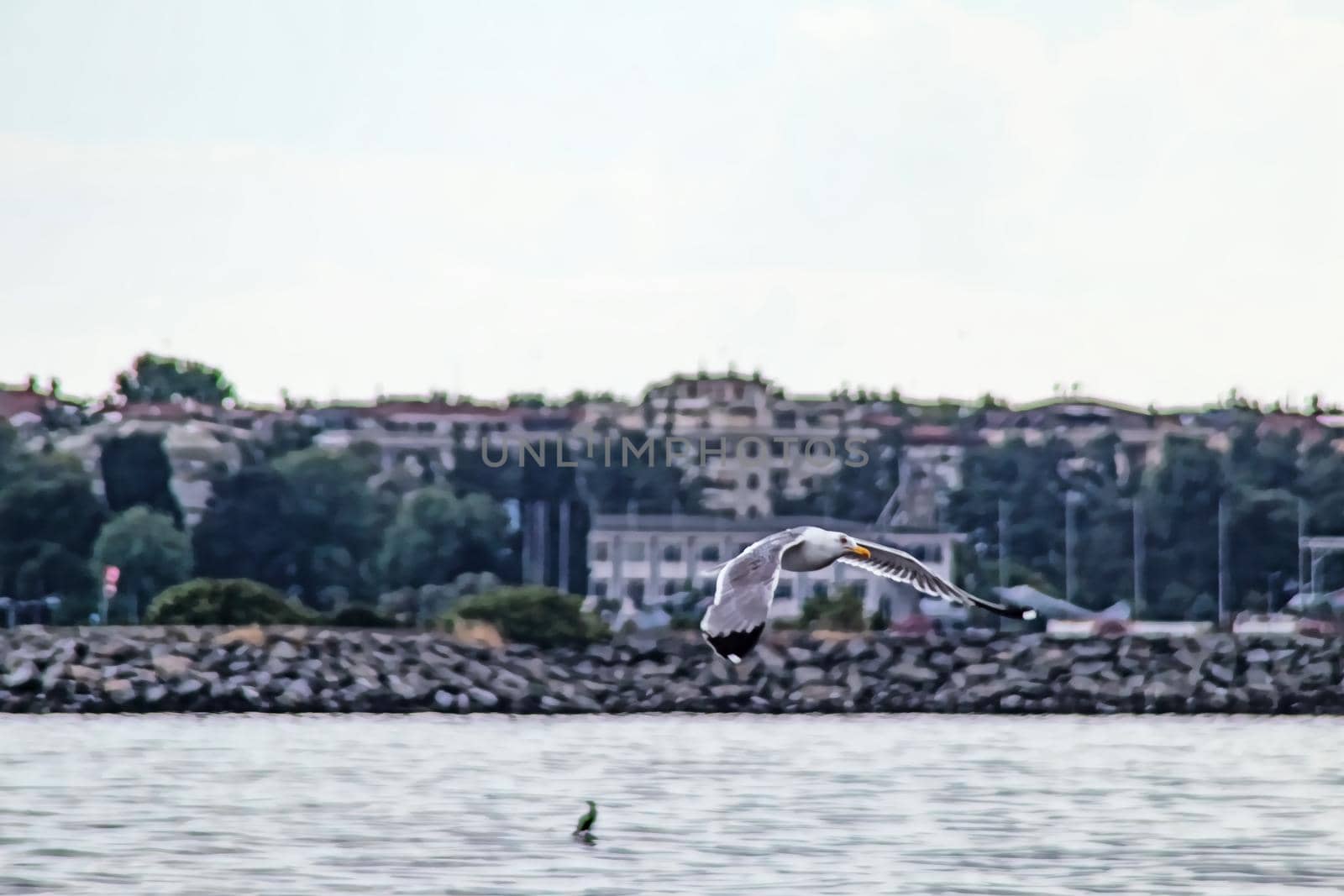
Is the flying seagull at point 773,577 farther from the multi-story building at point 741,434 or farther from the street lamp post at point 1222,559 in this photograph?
the multi-story building at point 741,434

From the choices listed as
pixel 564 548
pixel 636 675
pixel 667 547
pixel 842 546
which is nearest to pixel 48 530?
pixel 564 548

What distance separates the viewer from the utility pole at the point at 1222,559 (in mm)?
100875

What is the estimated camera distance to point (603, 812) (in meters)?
30.8

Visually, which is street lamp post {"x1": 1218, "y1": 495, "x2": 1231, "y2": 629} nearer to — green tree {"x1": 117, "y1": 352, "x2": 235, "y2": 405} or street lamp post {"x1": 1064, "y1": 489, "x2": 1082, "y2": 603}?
street lamp post {"x1": 1064, "y1": 489, "x2": 1082, "y2": 603}

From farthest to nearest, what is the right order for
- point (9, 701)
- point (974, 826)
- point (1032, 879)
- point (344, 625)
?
point (344, 625), point (9, 701), point (974, 826), point (1032, 879)

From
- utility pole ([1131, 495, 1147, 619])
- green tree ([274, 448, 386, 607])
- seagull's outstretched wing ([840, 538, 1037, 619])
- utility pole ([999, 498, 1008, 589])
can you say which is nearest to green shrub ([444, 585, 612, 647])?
green tree ([274, 448, 386, 607])

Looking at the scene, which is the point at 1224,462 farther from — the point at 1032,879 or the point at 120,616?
the point at 1032,879

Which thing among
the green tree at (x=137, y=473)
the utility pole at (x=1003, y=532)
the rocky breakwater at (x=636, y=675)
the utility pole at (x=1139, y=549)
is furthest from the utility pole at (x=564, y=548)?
the rocky breakwater at (x=636, y=675)

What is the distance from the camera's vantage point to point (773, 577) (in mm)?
16438

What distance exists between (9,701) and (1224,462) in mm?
71189

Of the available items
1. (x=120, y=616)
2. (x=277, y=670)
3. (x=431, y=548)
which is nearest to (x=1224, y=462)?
(x=431, y=548)

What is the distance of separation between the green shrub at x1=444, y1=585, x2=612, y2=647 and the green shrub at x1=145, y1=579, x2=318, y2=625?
3.50m

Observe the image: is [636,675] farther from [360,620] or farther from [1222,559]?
[1222,559]

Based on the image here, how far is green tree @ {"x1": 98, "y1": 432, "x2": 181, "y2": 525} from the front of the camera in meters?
112
